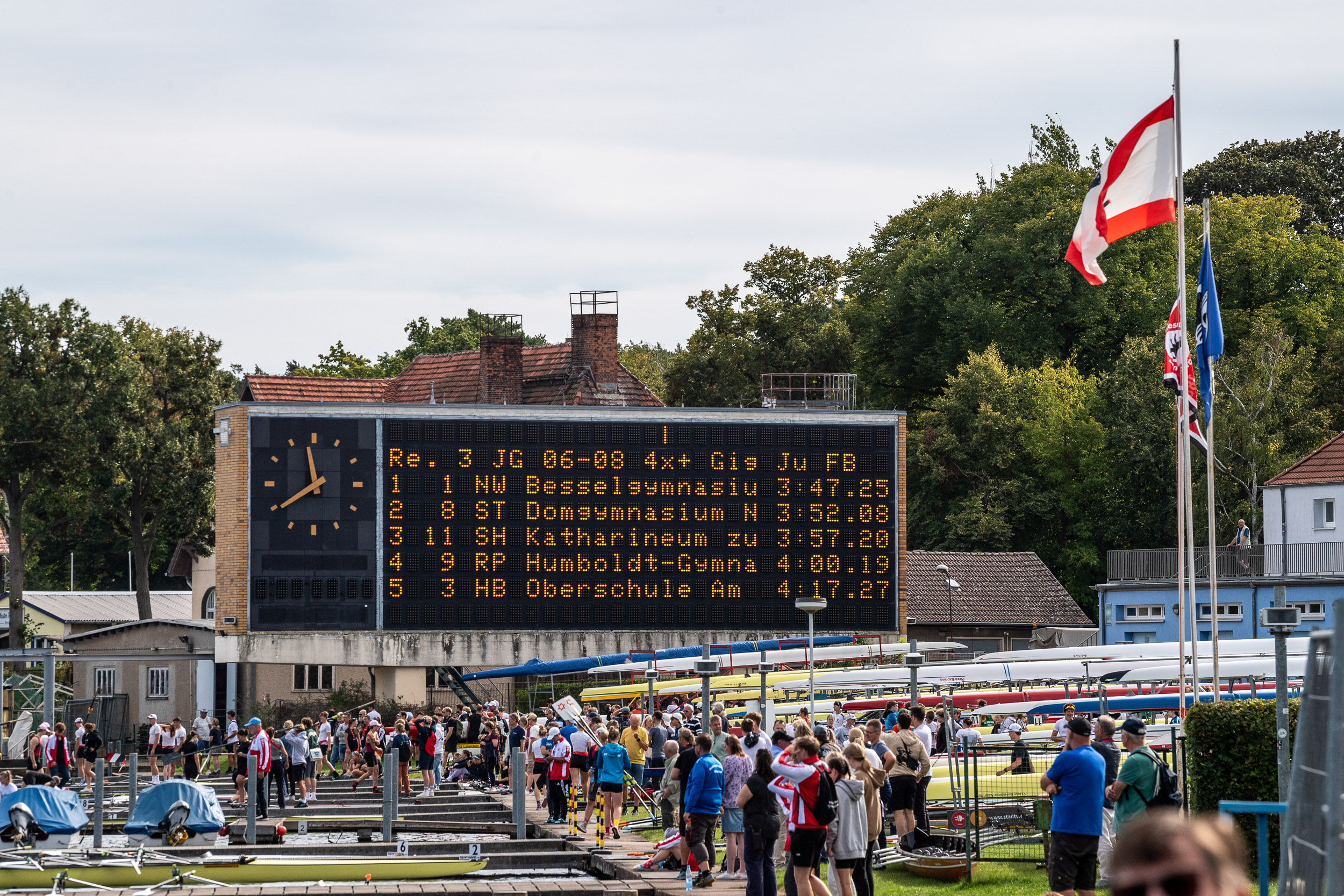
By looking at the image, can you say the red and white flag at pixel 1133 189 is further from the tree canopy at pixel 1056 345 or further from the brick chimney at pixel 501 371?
the tree canopy at pixel 1056 345

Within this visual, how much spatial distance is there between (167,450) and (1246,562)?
3594 cm

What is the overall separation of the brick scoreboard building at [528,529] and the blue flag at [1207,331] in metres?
21.1

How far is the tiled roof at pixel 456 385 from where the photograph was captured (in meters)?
54.8

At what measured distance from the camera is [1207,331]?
19.5 metres

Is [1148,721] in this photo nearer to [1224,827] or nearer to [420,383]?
[1224,827]

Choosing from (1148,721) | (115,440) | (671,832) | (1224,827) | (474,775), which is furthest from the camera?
(115,440)

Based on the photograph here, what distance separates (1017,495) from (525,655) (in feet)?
94.6

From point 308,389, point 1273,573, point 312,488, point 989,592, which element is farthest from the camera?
point 308,389

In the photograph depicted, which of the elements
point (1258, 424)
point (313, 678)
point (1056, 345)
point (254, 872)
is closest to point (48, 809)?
point (254, 872)

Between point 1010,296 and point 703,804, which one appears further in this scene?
point 1010,296

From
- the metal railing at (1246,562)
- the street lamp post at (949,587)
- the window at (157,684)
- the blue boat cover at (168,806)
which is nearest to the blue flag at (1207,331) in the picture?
the blue boat cover at (168,806)

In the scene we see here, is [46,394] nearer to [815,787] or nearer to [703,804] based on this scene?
[703,804]

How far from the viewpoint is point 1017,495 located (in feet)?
210

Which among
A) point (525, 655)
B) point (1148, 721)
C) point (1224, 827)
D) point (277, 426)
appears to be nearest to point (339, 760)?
point (525, 655)
